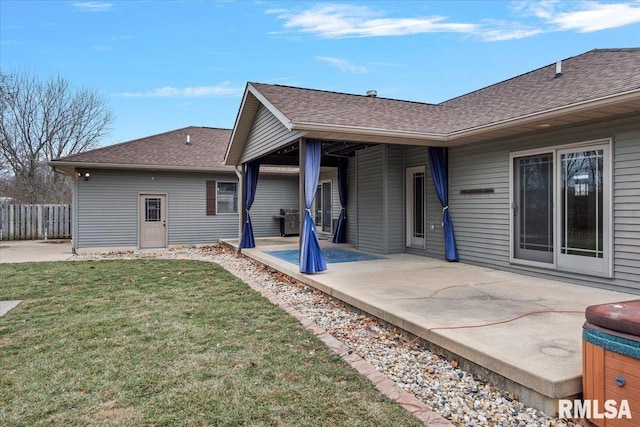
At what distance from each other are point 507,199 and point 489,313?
10.4ft

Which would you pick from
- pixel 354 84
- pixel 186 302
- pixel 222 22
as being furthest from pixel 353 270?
pixel 354 84

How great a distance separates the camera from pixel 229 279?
692 centimetres

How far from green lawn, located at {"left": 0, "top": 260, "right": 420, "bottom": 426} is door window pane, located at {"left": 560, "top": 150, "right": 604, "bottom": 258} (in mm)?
4249

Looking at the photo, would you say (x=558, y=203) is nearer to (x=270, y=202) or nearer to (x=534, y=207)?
(x=534, y=207)

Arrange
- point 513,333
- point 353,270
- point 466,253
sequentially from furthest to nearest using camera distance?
point 466,253
point 353,270
point 513,333

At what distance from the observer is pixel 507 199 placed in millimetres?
6387

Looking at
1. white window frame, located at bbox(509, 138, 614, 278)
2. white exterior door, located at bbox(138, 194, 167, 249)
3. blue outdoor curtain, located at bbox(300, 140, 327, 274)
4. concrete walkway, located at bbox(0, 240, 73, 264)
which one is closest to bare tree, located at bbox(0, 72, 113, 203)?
concrete walkway, located at bbox(0, 240, 73, 264)

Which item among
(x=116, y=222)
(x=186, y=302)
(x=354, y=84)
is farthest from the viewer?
(x=354, y=84)

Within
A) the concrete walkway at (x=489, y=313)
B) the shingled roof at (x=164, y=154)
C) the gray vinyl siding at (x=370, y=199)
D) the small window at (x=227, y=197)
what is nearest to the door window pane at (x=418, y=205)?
the gray vinyl siding at (x=370, y=199)

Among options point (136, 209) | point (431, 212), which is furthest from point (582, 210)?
point (136, 209)

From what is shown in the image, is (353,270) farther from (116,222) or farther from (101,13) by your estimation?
(101,13)

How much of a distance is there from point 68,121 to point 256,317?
2218 cm

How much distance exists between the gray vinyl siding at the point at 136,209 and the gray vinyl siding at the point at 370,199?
489 centimetres

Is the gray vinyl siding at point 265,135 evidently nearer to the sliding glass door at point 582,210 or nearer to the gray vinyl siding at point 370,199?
the gray vinyl siding at point 370,199
